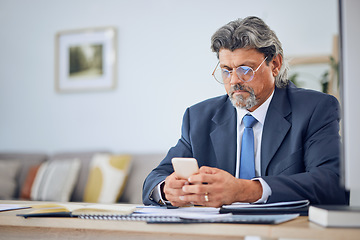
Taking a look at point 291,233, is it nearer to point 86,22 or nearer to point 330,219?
point 330,219

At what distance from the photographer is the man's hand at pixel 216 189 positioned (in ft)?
3.84

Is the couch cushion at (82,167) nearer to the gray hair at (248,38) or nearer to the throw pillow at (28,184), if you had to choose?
the throw pillow at (28,184)

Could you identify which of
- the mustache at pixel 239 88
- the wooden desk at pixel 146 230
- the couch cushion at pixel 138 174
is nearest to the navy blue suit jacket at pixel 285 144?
the mustache at pixel 239 88

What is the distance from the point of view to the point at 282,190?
1220 mm

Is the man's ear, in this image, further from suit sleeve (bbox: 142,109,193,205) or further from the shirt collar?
suit sleeve (bbox: 142,109,193,205)

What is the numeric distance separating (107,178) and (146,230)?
2.48 m

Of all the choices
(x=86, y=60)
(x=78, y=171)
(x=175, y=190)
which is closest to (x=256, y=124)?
(x=175, y=190)

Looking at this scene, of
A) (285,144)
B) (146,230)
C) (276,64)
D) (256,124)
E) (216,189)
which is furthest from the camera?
(276,64)

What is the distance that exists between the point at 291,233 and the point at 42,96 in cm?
369

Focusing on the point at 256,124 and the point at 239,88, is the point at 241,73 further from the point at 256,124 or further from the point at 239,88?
the point at 256,124

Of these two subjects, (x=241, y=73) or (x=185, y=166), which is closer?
(x=185, y=166)

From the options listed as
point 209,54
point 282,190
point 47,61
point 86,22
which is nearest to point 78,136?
point 47,61

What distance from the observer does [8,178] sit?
365 centimetres

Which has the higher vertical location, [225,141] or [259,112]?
[259,112]
